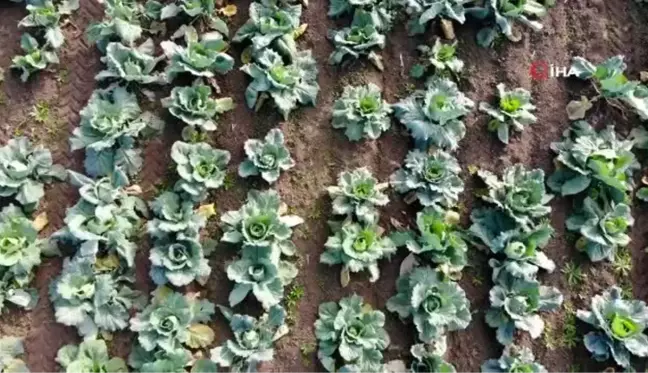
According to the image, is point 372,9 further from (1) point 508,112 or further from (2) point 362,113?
(1) point 508,112

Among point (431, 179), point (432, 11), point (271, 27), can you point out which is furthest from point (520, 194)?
point (271, 27)

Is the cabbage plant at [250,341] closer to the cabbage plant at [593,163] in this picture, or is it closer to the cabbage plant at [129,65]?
the cabbage plant at [129,65]

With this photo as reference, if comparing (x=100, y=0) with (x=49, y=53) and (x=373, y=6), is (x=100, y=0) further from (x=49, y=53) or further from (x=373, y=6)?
(x=373, y=6)

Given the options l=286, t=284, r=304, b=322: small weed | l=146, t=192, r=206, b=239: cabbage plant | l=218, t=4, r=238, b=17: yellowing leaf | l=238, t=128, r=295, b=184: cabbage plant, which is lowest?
l=286, t=284, r=304, b=322: small weed

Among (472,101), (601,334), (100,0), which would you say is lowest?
(601,334)

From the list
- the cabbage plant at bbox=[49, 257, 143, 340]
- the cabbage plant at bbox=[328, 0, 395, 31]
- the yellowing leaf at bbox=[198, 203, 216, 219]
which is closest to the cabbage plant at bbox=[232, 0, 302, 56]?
the cabbage plant at bbox=[328, 0, 395, 31]

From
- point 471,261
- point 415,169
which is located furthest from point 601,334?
point 415,169

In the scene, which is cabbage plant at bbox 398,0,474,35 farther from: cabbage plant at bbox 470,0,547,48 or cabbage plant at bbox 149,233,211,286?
cabbage plant at bbox 149,233,211,286
